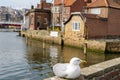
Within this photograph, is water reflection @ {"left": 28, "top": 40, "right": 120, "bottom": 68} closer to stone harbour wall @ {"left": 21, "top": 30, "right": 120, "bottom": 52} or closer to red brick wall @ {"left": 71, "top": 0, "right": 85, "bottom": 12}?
stone harbour wall @ {"left": 21, "top": 30, "right": 120, "bottom": 52}

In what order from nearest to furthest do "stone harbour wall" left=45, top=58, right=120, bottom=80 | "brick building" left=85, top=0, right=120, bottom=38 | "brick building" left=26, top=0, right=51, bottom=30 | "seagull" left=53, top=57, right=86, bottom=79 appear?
"seagull" left=53, top=57, right=86, bottom=79 → "stone harbour wall" left=45, top=58, right=120, bottom=80 → "brick building" left=85, top=0, right=120, bottom=38 → "brick building" left=26, top=0, right=51, bottom=30

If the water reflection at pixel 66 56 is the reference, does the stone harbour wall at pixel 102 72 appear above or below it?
above

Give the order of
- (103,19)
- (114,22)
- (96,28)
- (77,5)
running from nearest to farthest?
(96,28)
(103,19)
(114,22)
(77,5)

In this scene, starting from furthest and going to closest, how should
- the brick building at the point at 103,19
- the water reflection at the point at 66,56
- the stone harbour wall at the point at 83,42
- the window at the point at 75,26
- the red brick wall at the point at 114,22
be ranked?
the red brick wall at the point at 114,22 → the window at the point at 75,26 → the brick building at the point at 103,19 → the stone harbour wall at the point at 83,42 → the water reflection at the point at 66,56

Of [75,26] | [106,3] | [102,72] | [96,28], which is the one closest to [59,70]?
[102,72]

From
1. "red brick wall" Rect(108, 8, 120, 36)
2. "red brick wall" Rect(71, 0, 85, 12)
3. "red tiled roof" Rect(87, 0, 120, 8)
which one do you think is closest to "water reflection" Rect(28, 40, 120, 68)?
"red brick wall" Rect(108, 8, 120, 36)

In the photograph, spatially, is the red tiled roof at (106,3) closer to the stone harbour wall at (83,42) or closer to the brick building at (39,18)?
the stone harbour wall at (83,42)

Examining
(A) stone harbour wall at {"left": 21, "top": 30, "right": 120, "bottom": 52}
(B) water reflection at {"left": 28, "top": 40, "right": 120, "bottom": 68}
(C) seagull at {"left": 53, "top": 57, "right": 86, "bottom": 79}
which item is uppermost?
(C) seagull at {"left": 53, "top": 57, "right": 86, "bottom": 79}

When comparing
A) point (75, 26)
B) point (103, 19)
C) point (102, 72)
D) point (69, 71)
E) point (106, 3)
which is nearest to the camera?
point (69, 71)

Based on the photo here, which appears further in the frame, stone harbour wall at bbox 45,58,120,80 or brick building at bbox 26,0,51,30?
brick building at bbox 26,0,51,30

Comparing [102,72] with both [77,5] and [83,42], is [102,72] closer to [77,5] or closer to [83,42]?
[83,42]

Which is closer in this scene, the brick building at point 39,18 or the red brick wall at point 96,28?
the red brick wall at point 96,28

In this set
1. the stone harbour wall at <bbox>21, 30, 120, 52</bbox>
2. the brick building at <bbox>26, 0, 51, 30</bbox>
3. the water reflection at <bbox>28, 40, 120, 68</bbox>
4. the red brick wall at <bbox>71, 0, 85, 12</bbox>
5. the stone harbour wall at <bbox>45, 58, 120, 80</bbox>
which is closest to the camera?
the stone harbour wall at <bbox>45, 58, 120, 80</bbox>

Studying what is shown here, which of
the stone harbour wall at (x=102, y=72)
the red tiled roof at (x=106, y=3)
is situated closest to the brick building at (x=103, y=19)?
the red tiled roof at (x=106, y=3)
